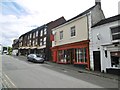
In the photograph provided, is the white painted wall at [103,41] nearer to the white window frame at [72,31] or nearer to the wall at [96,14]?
the wall at [96,14]

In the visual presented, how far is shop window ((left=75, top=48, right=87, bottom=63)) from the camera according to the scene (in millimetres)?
23158

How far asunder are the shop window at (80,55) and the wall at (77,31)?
143 centimetres

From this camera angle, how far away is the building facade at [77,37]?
2255 centimetres

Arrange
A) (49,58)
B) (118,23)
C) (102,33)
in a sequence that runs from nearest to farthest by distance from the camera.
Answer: (118,23) < (102,33) < (49,58)

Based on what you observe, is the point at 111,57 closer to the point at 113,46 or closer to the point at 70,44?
the point at 113,46

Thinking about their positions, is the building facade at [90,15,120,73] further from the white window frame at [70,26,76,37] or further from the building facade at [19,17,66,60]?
the building facade at [19,17,66,60]

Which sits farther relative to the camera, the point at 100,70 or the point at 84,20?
the point at 84,20

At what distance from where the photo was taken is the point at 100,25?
20.1 meters

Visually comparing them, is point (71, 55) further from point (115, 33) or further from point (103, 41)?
point (115, 33)

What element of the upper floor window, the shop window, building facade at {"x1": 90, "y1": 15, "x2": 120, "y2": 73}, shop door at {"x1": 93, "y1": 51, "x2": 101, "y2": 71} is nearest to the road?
building facade at {"x1": 90, "y1": 15, "x2": 120, "y2": 73}

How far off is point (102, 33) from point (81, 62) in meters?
5.65

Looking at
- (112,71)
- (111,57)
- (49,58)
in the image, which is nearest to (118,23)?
(111,57)

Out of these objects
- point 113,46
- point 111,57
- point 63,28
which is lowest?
point 111,57

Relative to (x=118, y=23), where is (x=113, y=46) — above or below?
below
